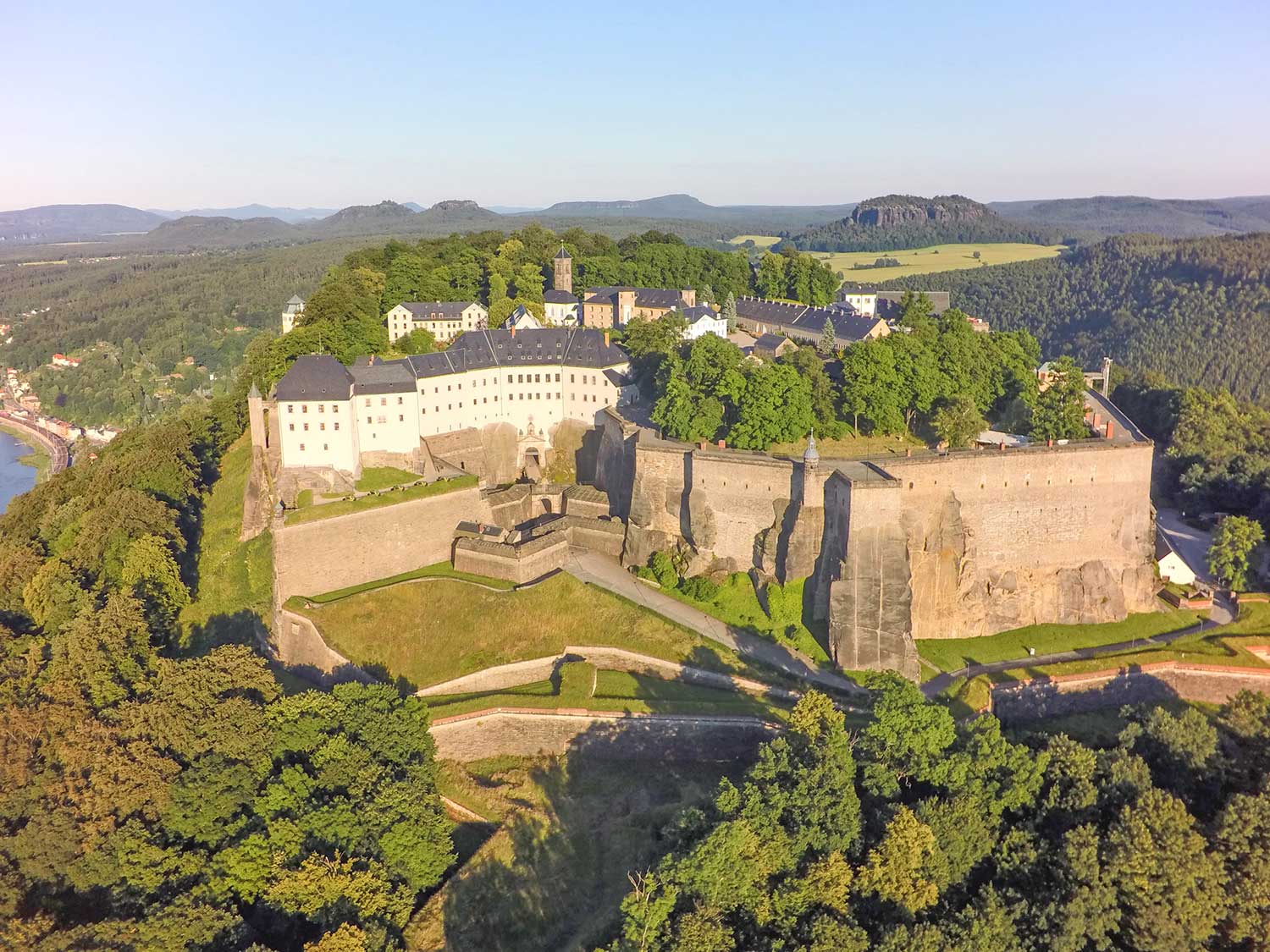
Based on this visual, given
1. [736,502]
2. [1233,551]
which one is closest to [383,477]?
[736,502]

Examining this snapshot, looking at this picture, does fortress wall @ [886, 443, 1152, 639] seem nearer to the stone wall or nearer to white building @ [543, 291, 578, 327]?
the stone wall

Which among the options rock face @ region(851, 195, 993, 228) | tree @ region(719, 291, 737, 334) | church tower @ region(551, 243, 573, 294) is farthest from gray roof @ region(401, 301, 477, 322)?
rock face @ region(851, 195, 993, 228)

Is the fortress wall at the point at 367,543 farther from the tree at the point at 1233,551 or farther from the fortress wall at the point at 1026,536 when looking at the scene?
the tree at the point at 1233,551

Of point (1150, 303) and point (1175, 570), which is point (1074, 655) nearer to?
point (1175, 570)

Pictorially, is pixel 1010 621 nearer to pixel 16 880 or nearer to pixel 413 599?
pixel 413 599

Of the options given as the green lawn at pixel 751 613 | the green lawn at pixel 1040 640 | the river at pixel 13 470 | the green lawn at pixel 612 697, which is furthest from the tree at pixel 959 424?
the river at pixel 13 470

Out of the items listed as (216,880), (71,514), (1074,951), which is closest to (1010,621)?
(1074,951)
